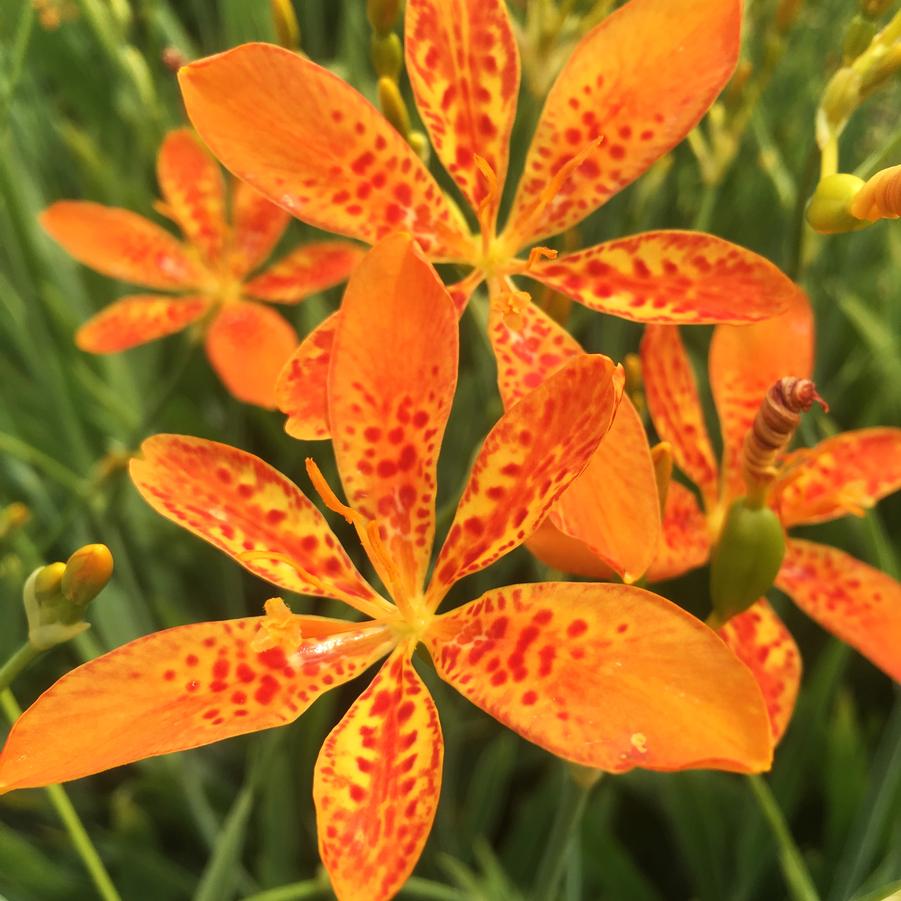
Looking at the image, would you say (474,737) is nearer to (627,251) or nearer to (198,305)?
(198,305)

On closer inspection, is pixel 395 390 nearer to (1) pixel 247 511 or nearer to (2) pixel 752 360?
(1) pixel 247 511

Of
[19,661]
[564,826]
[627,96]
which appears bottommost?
[564,826]

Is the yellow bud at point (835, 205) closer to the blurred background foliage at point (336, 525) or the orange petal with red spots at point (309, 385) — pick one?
the blurred background foliage at point (336, 525)

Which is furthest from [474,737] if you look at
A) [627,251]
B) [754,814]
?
[627,251]

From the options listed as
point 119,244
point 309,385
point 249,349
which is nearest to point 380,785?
point 309,385

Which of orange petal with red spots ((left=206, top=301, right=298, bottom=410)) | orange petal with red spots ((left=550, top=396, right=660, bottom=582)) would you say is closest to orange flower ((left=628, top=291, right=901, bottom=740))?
orange petal with red spots ((left=550, top=396, right=660, bottom=582))

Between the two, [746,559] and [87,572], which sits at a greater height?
[87,572]

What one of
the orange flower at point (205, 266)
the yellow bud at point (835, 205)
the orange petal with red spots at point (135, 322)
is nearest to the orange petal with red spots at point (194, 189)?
the orange flower at point (205, 266)
